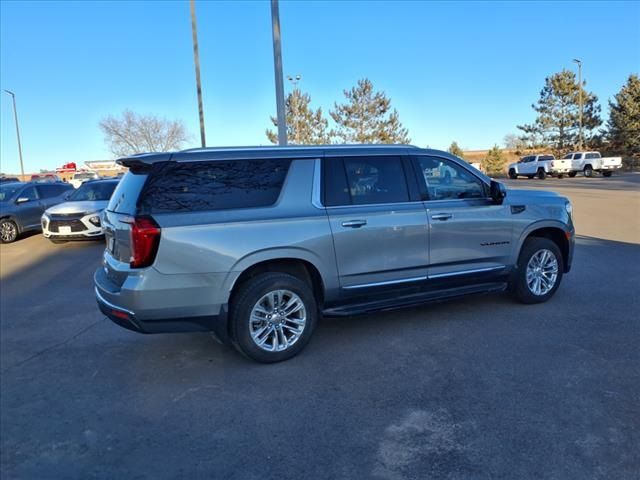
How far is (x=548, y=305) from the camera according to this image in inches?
227

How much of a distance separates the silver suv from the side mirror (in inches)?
0.4

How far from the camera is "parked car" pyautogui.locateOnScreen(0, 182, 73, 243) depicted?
13.7 metres

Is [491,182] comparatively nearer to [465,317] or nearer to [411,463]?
[465,317]

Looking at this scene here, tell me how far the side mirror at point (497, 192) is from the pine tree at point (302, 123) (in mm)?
40763

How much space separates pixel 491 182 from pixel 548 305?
165 cm

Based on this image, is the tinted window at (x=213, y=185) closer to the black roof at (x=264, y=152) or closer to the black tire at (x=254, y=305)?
the black roof at (x=264, y=152)

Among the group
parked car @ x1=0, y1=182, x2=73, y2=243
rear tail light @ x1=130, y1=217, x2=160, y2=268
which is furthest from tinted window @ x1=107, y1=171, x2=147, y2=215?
parked car @ x1=0, y1=182, x2=73, y2=243

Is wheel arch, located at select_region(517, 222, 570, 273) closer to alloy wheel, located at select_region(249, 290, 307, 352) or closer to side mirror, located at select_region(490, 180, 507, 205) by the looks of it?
side mirror, located at select_region(490, 180, 507, 205)

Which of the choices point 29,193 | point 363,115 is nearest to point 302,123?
point 363,115

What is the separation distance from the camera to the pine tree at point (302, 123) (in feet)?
150

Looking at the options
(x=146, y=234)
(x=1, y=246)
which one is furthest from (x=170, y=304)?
(x=1, y=246)

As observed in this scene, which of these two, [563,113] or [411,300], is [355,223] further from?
[563,113]

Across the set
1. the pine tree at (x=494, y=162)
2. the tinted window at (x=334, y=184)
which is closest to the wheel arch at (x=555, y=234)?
the tinted window at (x=334, y=184)

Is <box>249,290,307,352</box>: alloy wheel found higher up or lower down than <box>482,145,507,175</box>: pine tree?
lower down
